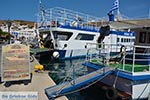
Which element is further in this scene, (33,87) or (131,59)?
(33,87)

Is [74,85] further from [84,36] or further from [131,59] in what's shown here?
[84,36]

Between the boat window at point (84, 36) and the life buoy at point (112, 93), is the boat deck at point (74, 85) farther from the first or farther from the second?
the boat window at point (84, 36)

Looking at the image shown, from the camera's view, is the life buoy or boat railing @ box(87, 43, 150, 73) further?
the life buoy

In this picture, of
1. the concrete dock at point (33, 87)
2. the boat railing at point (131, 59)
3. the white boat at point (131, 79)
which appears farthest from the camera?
the concrete dock at point (33, 87)

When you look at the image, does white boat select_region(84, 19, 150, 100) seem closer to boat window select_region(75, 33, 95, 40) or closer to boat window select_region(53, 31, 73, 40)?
boat window select_region(53, 31, 73, 40)

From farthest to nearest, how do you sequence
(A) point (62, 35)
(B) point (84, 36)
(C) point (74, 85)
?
(B) point (84, 36) → (A) point (62, 35) → (C) point (74, 85)

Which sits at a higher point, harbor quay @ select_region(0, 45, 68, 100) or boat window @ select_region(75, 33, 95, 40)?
boat window @ select_region(75, 33, 95, 40)

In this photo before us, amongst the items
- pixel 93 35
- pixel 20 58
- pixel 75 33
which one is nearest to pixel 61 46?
pixel 75 33

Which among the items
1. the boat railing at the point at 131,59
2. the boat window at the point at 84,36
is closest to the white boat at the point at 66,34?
the boat window at the point at 84,36

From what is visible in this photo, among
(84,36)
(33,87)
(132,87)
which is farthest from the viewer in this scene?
(84,36)

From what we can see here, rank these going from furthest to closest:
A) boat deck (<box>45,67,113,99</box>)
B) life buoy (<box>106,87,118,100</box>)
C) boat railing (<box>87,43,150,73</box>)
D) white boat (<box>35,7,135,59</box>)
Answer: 1. white boat (<box>35,7,135,59</box>)
2. life buoy (<box>106,87,118,100</box>)
3. boat railing (<box>87,43,150,73</box>)
4. boat deck (<box>45,67,113,99</box>)

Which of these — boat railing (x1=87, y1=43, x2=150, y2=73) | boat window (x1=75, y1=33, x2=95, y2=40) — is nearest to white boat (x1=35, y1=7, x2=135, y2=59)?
boat window (x1=75, y1=33, x2=95, y2=40)

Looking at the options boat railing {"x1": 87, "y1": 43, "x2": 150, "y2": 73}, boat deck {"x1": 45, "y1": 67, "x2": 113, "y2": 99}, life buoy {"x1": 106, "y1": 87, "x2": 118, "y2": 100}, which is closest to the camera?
boat deck {"x1": 45, "y1": 67, "x2": 113, "y2": 99}

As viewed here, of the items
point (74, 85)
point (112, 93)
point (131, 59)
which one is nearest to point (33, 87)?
point (74, 85)
